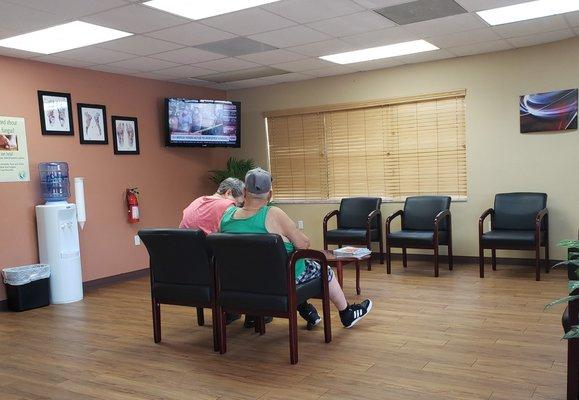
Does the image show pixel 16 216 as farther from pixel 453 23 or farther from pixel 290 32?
Result: pixel 453 23

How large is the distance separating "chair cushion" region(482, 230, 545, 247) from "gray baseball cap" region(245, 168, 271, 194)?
2.98 metres

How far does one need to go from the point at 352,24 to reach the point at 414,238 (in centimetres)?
240

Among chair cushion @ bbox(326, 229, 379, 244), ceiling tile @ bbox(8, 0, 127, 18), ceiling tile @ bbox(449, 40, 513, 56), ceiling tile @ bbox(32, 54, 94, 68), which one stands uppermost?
ceiling tile @ bbox(8, 0, 127, 18)

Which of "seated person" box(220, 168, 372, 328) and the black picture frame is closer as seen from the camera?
"seated person" box(220, 168, 372, 328)

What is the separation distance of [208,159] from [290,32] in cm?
328

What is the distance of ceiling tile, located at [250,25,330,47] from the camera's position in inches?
186

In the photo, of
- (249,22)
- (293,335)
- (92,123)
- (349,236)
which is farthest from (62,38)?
(349,236)

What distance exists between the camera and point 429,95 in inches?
251

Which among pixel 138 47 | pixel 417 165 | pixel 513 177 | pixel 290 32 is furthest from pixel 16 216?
pixel 513 177

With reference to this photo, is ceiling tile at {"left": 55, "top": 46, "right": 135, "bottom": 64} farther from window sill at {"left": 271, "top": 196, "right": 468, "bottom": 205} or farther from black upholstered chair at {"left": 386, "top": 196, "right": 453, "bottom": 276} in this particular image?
black upholstered chair at {"left": 386, "top": 196, "right": 453, "bottom": 276}

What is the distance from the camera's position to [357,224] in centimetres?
657

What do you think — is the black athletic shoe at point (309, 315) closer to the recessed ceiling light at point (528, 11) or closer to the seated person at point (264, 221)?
the seated person at point (264, 221)

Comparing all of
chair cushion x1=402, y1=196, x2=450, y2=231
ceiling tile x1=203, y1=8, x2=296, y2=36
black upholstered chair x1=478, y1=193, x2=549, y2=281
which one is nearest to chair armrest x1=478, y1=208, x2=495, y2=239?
black upholstered chair x1=478, y1=193, x2=549, y2=281

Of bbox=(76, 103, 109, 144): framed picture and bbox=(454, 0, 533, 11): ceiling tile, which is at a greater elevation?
bbox=(454, 0, 533, 11): ceiling tile
